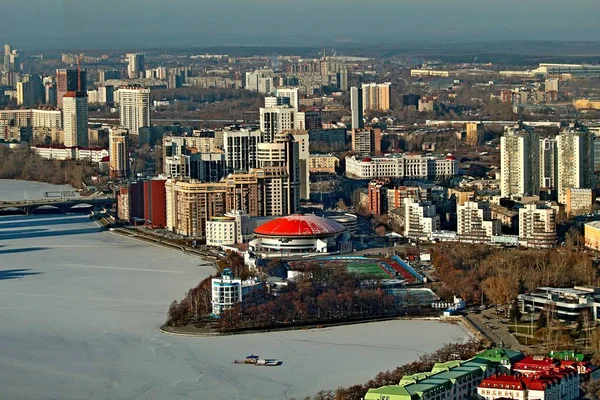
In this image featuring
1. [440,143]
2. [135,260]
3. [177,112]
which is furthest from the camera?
[177,112]

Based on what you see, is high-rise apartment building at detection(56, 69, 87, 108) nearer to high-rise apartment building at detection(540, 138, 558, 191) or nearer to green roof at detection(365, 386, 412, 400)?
high-rise apartment building at detection(540, 138, 558, 191)

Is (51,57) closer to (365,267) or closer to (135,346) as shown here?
(365,267)

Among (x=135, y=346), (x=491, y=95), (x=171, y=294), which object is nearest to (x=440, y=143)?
(x=491, y=95)

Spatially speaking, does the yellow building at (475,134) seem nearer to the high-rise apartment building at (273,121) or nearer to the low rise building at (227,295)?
the high-rise apartment building at (273,121)

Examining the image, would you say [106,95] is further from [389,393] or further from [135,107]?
[389,393]

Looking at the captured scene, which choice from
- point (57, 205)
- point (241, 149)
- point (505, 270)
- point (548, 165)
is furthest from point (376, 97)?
point (505, 270)
